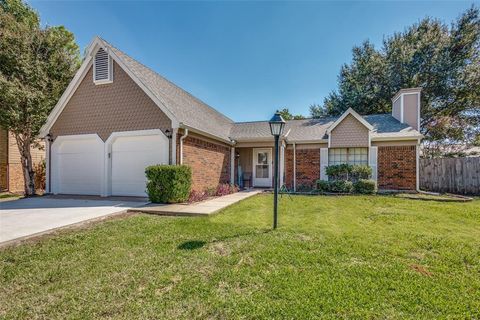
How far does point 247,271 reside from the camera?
3484 mm

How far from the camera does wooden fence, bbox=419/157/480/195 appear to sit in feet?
39.4

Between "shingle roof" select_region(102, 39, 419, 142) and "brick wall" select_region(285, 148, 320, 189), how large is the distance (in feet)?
2.61

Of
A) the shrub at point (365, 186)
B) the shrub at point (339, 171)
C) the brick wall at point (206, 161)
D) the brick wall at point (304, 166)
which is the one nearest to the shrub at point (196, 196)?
the brick wall at point (206, 161)

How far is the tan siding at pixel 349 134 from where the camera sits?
12220 mm

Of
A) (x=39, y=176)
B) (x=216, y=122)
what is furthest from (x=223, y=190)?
(x=39, y=176)

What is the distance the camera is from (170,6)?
412 inches

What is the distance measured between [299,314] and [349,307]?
58 cm

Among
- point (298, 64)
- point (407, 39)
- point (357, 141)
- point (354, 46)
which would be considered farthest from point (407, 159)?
point (354, 46)

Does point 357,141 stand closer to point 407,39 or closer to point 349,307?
point 349,307

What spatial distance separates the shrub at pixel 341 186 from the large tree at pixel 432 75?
A: 580 inches

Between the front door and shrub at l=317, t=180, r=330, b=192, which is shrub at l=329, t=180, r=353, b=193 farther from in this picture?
the front door

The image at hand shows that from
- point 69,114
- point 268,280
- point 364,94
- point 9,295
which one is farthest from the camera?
point 364,94

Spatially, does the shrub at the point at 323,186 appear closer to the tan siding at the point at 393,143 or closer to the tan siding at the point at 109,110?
the tan siding at the point at 393,143

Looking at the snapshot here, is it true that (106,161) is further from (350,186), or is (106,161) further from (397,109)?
(397,109)
